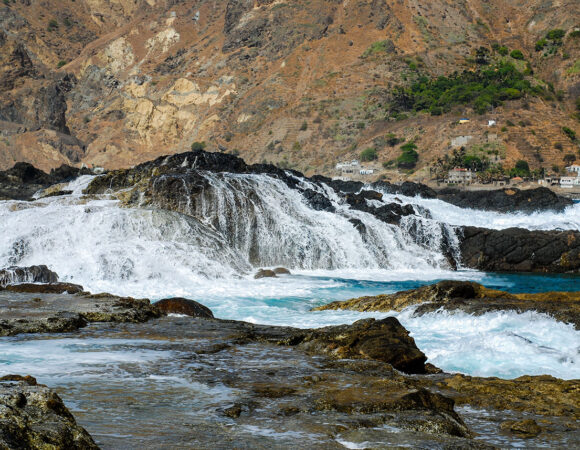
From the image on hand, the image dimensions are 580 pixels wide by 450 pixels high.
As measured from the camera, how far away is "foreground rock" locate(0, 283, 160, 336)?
35.5 feet

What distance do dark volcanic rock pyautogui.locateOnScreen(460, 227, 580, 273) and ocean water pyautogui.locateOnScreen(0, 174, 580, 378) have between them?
4.49 feet

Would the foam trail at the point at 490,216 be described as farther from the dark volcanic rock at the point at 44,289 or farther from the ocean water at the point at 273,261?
the dark volcanic rock at the point at 44,289

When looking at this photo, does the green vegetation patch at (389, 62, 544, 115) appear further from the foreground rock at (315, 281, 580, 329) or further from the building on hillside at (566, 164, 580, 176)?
the foreground rock at (315, 281, 580, 329)

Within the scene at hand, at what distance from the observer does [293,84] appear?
124188mm

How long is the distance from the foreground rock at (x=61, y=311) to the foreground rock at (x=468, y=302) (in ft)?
20.5

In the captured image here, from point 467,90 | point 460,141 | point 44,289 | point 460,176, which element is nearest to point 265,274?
point 44,289

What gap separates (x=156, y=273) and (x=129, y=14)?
593ft

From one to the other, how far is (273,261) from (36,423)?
25.6 metres

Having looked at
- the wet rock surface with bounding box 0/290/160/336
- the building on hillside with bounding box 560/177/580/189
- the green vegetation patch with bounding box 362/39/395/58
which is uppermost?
the green vegetation patch with bounding box 362/39/395/58

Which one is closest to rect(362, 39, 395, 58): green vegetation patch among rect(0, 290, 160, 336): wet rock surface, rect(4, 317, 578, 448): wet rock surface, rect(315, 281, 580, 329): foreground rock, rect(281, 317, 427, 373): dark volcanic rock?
rect(315, 281, 580, 329): foreground rock

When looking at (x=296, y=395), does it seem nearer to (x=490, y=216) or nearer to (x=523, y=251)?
(x=523, y=251)

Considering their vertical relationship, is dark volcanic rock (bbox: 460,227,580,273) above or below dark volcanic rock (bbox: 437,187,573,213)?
below

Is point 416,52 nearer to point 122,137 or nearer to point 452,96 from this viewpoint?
point 452,96

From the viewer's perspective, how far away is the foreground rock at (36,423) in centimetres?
382
